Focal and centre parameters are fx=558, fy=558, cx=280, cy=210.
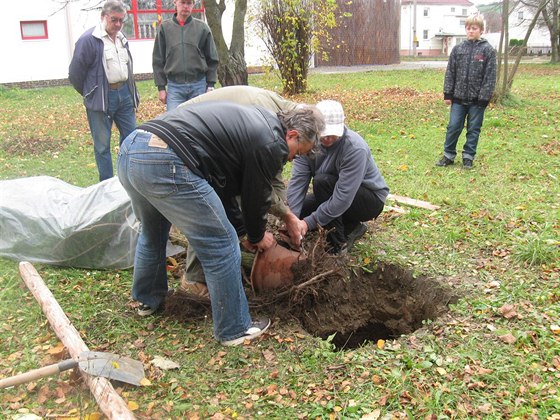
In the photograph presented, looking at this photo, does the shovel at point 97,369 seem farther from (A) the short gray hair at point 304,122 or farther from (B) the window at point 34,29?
(B) the window at point 34,29

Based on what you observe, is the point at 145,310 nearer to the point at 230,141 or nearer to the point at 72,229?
the point at 72,229

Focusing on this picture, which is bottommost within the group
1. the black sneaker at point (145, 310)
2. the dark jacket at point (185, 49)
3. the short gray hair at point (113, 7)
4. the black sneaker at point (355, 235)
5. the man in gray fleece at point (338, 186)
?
the black sneaker at point (145, 310)

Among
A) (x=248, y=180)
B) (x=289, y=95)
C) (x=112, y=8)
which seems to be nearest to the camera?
(x=248, y=180)

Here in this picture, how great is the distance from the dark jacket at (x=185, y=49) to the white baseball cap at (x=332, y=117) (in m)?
3.37

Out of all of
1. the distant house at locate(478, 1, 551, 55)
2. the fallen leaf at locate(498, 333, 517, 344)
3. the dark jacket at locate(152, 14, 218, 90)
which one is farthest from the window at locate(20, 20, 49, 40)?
the distant house at locate(478, 1, 551, 55)

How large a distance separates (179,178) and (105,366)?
3.55 feet

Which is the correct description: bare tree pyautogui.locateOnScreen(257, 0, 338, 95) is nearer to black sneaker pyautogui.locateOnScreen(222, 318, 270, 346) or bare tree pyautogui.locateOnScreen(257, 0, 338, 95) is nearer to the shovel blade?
black sneaker pyautogui.locateOnScreen(222, 318, 270, 346)

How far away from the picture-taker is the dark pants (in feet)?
14.7

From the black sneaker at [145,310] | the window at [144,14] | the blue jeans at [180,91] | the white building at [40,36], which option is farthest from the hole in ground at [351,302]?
the window at [144,14]

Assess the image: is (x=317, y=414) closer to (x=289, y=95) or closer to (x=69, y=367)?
(x=69, y=367)

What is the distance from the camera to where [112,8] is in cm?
573

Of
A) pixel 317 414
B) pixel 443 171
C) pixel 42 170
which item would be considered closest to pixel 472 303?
pixel 317 414

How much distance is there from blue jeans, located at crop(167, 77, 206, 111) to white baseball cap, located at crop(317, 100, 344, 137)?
133 inches

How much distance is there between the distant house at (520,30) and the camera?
3641 centimetres
